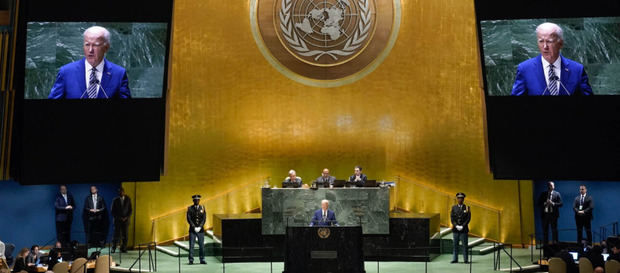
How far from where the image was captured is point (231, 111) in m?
17.8

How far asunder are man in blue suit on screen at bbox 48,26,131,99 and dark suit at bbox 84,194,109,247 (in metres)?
3.21

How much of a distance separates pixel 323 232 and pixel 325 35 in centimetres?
562

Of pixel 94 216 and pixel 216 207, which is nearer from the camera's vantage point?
pixel 94 216

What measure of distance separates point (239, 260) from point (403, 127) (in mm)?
4990

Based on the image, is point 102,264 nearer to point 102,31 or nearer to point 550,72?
point 102,31

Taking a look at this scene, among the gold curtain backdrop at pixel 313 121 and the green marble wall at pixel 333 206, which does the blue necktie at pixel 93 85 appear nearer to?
the gold curtain backdrop at pixel 313 121

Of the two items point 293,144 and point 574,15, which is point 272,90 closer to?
point 293,144

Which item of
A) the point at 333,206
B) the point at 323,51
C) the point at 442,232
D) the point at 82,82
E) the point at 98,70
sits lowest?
the point at 442,232

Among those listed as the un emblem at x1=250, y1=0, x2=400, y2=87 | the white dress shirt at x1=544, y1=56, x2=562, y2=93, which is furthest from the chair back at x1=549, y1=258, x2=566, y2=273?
the un emblem at x1=250, y1=0, x2=400, y2=87

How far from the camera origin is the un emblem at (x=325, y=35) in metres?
17.8


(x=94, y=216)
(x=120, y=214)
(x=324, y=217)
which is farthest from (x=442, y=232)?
(x=94, y=216)

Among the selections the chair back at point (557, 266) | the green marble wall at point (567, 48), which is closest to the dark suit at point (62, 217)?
the green marble wall at point (567, 48)

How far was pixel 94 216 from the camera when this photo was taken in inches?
659

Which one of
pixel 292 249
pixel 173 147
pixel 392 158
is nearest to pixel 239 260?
pixel 292 249
